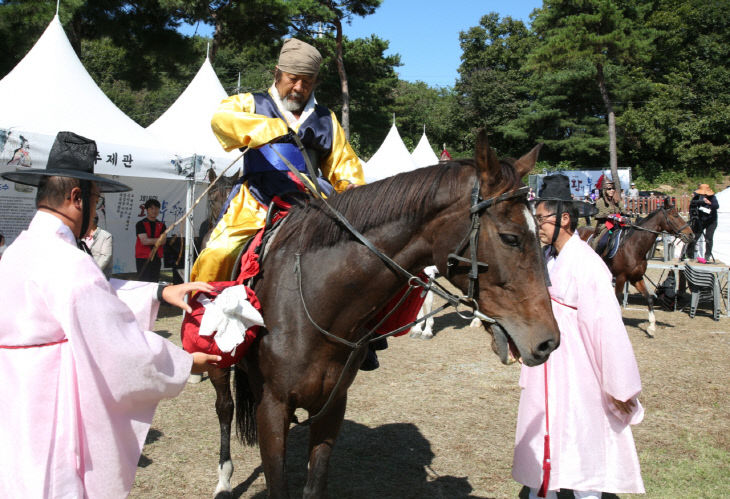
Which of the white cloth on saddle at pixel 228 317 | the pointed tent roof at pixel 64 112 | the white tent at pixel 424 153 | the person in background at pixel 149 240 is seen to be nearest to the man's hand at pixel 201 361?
the white cloth on saddle at pixel 228 317

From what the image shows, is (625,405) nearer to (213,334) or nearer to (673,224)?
(213,334)

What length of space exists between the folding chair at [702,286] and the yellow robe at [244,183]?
9.95 m

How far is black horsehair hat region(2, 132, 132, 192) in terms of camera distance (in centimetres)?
175

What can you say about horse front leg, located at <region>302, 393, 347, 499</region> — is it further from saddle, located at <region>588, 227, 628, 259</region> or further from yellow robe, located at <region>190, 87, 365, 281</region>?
saddle, located at <region>588, 227, 628, 259</region>

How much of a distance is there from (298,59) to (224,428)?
98.8 inches

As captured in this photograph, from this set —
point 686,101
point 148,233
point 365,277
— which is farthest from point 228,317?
point 686,101

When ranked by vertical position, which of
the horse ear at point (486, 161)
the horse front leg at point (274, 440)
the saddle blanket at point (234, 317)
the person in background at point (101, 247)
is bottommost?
the horse front leg at point (274, 440)

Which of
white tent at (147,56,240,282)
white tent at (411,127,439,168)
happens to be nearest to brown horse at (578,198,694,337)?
white tent at (147,56,240,282)

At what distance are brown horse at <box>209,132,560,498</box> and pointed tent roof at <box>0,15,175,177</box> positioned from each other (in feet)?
20.2

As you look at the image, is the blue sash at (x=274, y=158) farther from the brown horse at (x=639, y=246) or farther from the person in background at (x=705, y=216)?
the person in background at (x=705, y=216)

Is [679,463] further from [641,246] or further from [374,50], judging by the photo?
[374,50]

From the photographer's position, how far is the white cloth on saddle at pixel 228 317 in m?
2.14

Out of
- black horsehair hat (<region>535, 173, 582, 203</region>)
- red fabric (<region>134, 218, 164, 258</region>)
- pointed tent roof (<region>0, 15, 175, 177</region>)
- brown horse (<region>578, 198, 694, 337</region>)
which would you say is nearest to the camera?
black horsehair hat (<region>535, 173, 582, 203</region>)

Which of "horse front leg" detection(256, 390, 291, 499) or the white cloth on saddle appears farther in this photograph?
"horse front leg" detection(256, 390, 291, 499)
